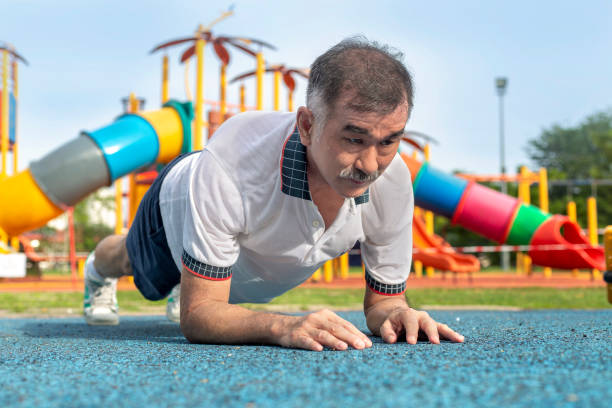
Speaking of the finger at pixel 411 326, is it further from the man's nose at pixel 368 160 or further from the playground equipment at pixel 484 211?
the playground equipment at pixel 484 211

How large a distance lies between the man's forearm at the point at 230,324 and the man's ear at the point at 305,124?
563mm

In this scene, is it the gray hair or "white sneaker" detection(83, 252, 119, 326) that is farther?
"white sneaker" detection(83, 252, 119, 326)

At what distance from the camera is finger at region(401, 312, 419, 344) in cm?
194

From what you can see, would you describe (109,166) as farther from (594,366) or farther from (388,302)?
(594,366)

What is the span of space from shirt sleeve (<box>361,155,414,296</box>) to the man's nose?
0.46m

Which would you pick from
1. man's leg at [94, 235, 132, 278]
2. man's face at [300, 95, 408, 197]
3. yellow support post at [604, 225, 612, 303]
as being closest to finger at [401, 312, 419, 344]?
man's face at [300, 95, 408, 197]

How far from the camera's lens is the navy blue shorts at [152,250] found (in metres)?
2.64

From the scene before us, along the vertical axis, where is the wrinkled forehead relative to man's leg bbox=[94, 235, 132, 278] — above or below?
above

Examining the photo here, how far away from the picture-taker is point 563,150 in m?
43.9

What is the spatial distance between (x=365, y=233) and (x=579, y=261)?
33.6ft

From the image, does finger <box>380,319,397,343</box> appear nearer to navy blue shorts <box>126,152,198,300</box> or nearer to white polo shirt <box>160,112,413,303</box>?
white polo shirt <box>160,112,413,303</box>

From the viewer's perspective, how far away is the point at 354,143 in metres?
1.71

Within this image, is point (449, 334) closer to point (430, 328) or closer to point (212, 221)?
point (430, 328)

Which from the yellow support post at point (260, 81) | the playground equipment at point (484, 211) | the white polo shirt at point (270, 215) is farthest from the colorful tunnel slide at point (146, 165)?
the white polo shirt at point (270, 215)
